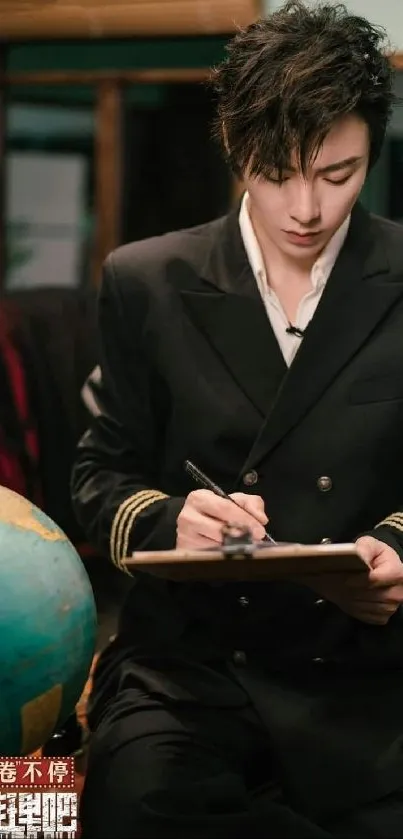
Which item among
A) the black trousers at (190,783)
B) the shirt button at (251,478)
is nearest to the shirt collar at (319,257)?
the shirt button at (251,478)

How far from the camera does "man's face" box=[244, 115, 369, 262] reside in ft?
6.10

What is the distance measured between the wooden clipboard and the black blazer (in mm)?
319

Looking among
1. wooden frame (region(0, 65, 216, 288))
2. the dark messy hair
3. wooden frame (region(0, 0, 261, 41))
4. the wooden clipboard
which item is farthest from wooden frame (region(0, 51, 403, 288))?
the wooden clipboard

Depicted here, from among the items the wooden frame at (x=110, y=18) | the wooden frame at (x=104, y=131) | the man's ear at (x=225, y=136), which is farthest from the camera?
the wooden frame at (x=104, y=131)

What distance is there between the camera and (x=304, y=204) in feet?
6.08

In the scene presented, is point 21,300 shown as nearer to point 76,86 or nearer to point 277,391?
point 76,86

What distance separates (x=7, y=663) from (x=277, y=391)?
56 centimetres

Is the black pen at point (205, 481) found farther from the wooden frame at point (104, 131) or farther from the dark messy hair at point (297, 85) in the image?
the wooden frame at point (104, 131)

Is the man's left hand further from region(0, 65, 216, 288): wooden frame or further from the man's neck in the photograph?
region(0, 65, 216, 288): wooden frame

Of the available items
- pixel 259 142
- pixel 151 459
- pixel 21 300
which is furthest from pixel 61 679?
pixel 21 300

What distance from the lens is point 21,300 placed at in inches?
126

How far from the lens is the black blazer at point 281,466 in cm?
196

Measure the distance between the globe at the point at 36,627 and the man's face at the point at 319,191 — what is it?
21.8 inches

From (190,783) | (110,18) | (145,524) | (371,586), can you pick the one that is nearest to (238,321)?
(145,524)
